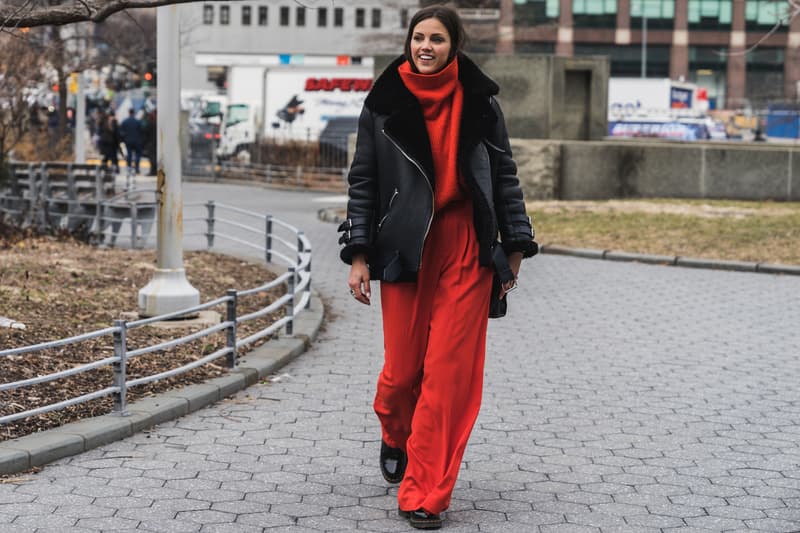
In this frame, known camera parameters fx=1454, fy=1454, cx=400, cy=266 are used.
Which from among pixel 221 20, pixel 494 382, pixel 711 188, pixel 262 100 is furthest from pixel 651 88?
pixel 221 20

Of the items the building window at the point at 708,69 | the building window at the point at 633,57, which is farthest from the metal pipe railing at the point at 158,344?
the building window at the point at 708,69

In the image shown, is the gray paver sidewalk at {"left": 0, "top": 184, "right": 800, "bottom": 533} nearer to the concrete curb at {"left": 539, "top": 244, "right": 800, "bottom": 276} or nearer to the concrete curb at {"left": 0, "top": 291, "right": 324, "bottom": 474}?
the concrete curb at {"left": 0, "top": 291, "right": 324, "bottom": 474}

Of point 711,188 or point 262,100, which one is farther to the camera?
point 262,100

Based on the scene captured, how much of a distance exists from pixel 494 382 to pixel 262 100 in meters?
33.9

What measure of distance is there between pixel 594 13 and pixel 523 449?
8816 cm

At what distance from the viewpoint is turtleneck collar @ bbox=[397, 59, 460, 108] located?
5234 mm

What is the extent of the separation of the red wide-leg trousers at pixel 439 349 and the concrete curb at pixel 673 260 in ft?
34.6

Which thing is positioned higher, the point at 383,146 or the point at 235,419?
the point at 383,146

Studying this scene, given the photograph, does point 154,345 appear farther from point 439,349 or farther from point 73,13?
point 439,349

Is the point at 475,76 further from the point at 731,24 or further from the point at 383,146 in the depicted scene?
the point at 731,24

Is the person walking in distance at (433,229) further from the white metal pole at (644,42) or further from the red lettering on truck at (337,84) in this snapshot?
the white metal pole at (644,42)

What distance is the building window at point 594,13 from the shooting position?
9181 centimetres

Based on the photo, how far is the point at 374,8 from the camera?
107m

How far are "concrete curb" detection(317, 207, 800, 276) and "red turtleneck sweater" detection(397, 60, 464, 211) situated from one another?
34.7ft
